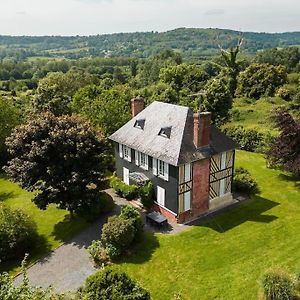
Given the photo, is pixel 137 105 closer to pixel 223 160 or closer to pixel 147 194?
pixel 147 194

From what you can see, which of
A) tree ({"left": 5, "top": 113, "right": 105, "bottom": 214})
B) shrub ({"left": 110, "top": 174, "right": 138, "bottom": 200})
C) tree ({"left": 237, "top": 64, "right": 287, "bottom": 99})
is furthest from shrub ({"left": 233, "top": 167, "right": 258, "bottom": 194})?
tree ({"left": 237, "top": 64, "right": 287, "bottom": 99})

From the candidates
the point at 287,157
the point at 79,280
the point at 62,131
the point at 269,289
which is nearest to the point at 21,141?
the point at 62,131

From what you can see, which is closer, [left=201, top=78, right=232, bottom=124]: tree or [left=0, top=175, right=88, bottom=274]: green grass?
[left=0, top=175, right=88, bottom=274]: green grass

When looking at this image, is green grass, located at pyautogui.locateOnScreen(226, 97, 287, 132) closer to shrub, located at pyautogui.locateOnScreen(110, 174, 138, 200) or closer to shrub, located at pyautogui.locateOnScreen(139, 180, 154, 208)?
shrub, located at pyautogui.locateOnScreen(110, 174, 138, 200)

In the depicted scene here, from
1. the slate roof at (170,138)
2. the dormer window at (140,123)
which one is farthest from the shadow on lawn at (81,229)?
the dormer window at (140,123)

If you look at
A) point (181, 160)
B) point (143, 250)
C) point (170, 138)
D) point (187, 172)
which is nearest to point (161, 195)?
point (187, 172)

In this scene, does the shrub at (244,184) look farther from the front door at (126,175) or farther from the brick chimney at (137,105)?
the brick chimney at (137,105)
